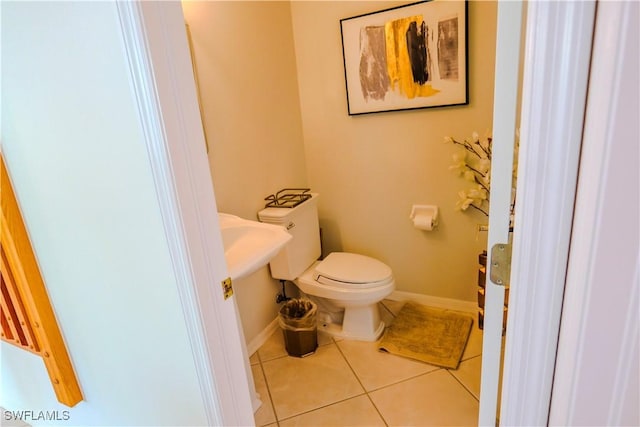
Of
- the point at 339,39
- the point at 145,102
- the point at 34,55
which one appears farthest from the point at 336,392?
the point at 339,39

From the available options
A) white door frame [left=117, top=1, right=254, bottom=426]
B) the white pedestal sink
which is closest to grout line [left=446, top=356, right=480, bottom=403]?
the white pedestal sink

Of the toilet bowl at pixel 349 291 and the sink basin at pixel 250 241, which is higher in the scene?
the sink basin at pixel 250 241

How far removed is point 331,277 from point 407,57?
4.29 ft

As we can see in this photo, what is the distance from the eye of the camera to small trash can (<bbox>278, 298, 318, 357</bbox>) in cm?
204

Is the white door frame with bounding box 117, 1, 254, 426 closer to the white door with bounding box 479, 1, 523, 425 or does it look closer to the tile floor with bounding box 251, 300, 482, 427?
the white door with bounding box 479, 1, 523, 425

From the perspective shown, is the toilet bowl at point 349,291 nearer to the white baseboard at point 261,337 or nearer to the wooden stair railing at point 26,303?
the white baseboard at point 261,337

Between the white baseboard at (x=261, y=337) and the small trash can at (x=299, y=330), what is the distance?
159mm

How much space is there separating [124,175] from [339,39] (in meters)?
1.78

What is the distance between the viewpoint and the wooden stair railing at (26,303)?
1.11 meters

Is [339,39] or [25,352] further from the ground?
[339,39]

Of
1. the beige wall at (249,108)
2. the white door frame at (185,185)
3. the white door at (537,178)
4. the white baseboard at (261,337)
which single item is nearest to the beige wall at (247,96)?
the beige wall at (249,108)

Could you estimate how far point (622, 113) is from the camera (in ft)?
1.51

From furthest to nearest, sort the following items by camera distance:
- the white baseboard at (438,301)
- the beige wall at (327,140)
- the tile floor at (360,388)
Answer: the white baseboard at (438,301) → the beige wall at (327,140) → the tile floor at (360,388)

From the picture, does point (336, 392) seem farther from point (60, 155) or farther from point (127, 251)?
point (60, 155)
